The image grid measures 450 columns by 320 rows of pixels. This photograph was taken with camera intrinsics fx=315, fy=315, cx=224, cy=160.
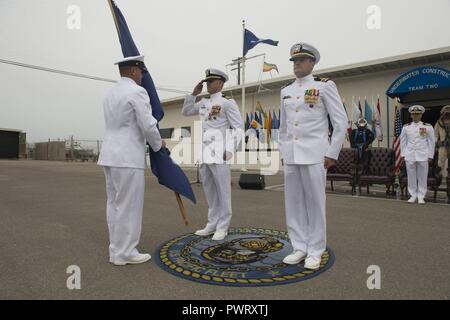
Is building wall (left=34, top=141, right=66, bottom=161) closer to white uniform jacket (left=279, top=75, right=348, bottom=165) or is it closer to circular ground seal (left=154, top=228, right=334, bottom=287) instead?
circular ground seal (left=154, top=228, right=334, bottom=287)

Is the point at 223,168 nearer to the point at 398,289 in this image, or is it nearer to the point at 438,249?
the point at 398,289

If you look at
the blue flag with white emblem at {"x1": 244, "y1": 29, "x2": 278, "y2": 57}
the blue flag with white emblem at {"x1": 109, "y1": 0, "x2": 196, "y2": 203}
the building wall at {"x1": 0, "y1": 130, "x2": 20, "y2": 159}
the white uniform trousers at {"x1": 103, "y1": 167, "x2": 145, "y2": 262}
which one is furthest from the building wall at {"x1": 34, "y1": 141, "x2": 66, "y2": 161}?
the white uniform trousers at {"x1": 103, "y1": 167, "x2": 145, "y2": 262}

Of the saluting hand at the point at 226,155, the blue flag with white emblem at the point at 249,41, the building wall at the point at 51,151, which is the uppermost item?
the blue flag with white emblem at the point at 249,41

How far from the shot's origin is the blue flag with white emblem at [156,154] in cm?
320

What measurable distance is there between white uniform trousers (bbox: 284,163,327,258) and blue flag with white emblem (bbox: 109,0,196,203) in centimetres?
A: 107

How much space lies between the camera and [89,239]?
3.62 m

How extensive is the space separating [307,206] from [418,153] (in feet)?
15.4

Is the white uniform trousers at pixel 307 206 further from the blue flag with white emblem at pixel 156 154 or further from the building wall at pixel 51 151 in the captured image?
the building wall at pixel 51 151

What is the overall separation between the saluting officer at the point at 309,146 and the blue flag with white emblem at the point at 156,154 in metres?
1.10

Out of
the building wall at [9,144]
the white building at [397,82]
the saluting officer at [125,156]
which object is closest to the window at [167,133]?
the white building at [397,82]

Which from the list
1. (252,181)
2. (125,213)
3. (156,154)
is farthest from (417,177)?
(125,213)

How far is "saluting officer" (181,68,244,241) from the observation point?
372 cm

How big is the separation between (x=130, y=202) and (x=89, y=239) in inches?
47.6
